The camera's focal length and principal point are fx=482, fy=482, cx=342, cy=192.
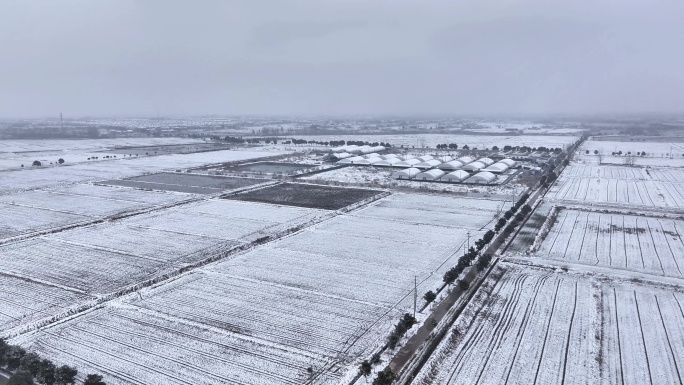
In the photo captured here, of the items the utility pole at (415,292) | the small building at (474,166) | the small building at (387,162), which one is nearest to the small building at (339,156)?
the small building at (387,162)

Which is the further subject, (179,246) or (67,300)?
(179,246)

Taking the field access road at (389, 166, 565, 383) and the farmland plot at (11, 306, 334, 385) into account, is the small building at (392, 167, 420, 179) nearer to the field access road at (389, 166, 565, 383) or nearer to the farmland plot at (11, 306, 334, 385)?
the field access road at (389, 166, 565, 383)

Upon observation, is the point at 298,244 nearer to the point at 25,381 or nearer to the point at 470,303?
the point at 470,303

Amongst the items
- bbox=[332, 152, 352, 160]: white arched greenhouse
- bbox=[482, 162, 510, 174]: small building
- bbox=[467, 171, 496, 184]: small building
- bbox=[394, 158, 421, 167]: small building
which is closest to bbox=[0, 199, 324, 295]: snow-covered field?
bbox=[467, 171, 496, 184]: small building

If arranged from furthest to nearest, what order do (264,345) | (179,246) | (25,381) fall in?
(179,246) < (264,345) < (25,381)

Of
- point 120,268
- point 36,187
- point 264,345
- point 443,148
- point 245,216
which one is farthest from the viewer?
point 443,148

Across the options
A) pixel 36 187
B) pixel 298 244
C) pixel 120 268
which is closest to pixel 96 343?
pixel 120 268

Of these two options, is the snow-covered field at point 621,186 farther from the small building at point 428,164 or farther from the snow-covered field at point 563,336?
the snow-covered field at point 563,336
